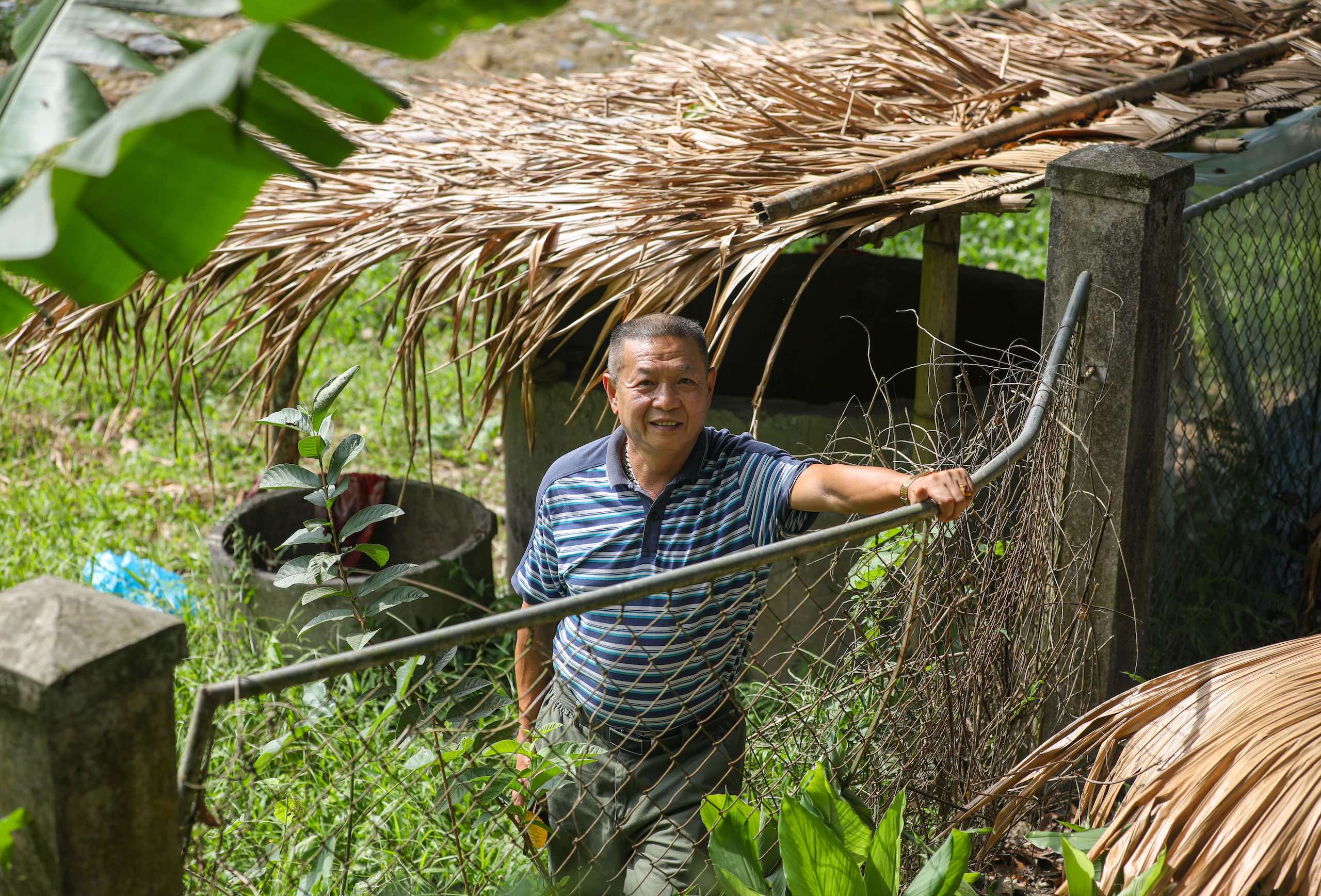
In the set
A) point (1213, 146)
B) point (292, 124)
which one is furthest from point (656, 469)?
point (1213, 146)

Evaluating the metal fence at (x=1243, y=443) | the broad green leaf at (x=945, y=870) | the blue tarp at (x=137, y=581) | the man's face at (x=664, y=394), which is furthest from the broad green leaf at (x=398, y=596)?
the blue tarp at (x=137, y=581)

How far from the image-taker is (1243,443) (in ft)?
13.3

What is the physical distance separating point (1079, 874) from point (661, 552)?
3.41ft

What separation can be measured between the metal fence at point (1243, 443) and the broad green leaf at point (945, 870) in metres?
1.70

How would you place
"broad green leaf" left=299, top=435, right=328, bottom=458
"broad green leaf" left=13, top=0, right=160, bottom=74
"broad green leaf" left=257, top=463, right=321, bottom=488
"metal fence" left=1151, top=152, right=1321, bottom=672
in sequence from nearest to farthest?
"broad green leaf" left=13, top=0, right=160, bottom=74
"broad green leaf" left=299, top=435, right=328, bottom=458
"broad green leaf" left=257, top=463, right=321, bottom=488
"metal fence" left=1151, top=152, right=1321, bottom=672

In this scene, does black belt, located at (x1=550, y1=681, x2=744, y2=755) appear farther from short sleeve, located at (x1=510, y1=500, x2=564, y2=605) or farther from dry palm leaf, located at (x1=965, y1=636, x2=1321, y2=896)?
dry palm leaf, located at (x1=965, y1=636, x2=1321, y2=896)

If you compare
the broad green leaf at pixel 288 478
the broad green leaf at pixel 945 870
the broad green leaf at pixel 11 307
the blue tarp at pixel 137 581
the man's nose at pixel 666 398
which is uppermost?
the broad green leaf at pixel 11 307

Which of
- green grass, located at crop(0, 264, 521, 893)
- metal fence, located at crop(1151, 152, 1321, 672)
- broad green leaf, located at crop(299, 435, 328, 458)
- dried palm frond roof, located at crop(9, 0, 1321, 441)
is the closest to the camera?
broad green leaf, located at crop(299, 435, 328, 458)

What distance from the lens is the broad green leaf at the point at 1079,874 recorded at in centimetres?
202

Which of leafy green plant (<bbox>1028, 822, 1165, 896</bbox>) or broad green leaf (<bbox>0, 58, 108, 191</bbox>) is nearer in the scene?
→ broad green leaf (<bbox>0, 58, 108, 191</bbox>)

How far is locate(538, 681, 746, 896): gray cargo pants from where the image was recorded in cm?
248

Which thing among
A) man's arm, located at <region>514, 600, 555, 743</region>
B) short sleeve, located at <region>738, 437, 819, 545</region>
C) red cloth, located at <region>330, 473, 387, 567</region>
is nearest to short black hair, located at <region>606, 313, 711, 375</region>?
short sleeve, located at <region>738, 437, 819, 545</region>

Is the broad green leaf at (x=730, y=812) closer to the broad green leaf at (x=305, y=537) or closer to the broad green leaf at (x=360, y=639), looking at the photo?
the broad green leaf at (x=360, y=639)

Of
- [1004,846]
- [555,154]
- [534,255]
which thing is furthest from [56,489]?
[1004,846]
